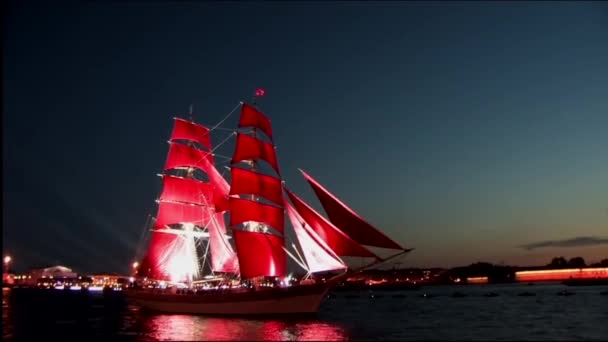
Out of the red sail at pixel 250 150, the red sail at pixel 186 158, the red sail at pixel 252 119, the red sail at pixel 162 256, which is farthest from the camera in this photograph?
the red sail at pixel 186 158

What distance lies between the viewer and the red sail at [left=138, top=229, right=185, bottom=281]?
2384 inches

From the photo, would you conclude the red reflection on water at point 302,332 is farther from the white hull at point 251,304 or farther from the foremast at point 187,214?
the foremast at point 187,214

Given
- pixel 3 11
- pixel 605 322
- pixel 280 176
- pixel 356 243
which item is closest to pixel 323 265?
pixel 356 243

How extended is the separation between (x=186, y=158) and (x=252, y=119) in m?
13.6

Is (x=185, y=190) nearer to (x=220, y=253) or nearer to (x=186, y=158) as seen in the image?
(x=186, y=158)

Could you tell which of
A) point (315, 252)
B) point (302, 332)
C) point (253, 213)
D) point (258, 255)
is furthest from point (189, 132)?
point (302, 332)

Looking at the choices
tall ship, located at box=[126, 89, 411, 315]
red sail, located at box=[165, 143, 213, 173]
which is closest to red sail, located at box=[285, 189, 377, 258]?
tall ship, located at box=[126, 89, 411, 315]

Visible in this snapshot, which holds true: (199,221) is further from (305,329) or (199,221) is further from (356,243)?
(305,329)

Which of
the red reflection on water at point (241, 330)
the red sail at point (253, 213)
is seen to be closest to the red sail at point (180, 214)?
the red sail at point (253, 213)

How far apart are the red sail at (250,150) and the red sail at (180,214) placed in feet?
39.5

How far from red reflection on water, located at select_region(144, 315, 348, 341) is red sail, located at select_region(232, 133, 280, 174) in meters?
16.4

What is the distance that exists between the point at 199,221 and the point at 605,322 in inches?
1674

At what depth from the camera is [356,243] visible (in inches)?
1742

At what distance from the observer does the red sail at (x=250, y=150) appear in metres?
53.2
